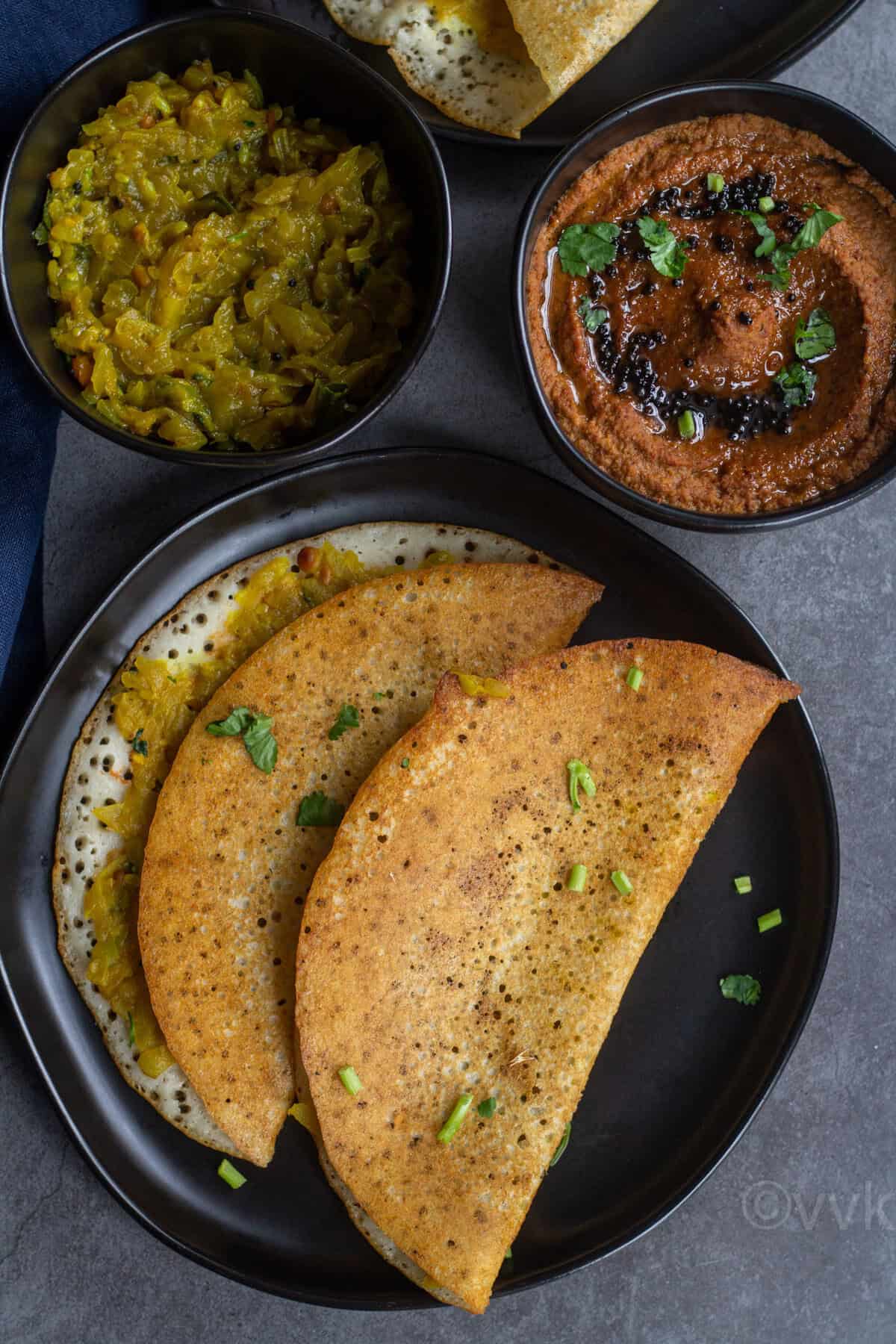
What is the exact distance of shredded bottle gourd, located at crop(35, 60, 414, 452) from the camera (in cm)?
282

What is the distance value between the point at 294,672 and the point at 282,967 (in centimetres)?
86

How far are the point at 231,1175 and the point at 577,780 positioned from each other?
1558mm

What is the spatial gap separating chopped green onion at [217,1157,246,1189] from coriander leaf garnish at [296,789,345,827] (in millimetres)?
1038

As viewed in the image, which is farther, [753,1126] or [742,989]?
[753,1126]

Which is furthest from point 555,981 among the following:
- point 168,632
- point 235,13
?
point 235,13

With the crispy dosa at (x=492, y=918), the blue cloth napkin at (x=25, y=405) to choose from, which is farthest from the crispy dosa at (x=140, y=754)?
the crispy dosa at (x=492, y=918)

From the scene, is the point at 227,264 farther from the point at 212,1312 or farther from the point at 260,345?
the point at 212,1312

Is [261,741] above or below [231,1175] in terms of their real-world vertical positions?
above

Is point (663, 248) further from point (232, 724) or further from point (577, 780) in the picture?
point (232, 724)

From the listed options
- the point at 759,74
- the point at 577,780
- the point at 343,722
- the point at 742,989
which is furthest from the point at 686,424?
the point at 742,989

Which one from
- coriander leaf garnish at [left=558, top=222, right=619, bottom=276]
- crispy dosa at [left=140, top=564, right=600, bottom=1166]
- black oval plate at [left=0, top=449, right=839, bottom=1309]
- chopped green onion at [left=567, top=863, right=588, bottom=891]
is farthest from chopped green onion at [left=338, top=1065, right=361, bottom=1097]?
coriander leaf garnish at [left=558, top=222, right=619, bottom=276]

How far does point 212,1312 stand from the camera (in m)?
3.38

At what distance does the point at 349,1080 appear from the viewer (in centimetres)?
300

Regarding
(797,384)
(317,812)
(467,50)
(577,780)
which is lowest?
(577,780)
